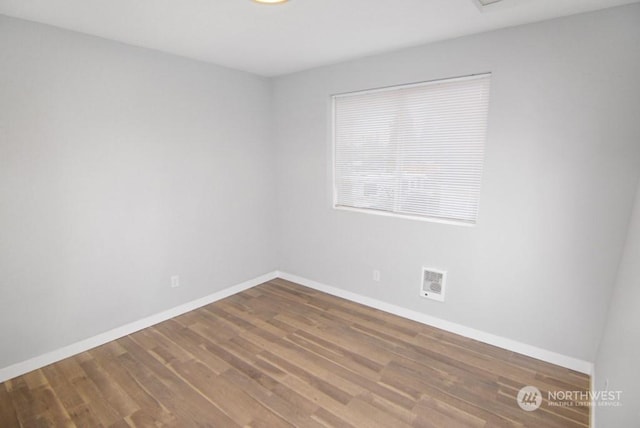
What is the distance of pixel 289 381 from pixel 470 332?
1615 mm


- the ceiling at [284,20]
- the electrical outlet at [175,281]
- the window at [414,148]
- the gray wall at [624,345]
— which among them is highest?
the ceiling at [284,20]

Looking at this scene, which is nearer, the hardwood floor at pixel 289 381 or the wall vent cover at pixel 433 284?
the hardwood floor at pixel 289 381

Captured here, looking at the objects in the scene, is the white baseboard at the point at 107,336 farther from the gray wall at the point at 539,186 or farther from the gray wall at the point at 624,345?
the gray wall at the point at 624,345

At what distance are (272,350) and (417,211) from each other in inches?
70.7

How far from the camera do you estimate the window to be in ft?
8.46

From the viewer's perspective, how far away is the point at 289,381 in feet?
7.29

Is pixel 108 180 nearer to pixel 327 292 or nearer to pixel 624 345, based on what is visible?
pixel 327 292

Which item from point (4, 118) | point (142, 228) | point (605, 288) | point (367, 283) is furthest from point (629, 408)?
point (4, 118)

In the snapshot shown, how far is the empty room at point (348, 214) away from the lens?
1.96m

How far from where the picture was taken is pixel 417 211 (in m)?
2.97

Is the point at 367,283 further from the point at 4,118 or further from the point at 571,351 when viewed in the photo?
the point at 4,118

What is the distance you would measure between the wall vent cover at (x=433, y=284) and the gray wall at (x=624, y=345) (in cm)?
109

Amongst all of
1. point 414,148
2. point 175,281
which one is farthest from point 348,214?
point 175,281

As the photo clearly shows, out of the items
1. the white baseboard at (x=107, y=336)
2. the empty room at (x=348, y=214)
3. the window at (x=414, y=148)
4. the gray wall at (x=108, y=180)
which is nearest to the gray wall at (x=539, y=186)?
the empty room at (x=348, y=214)
